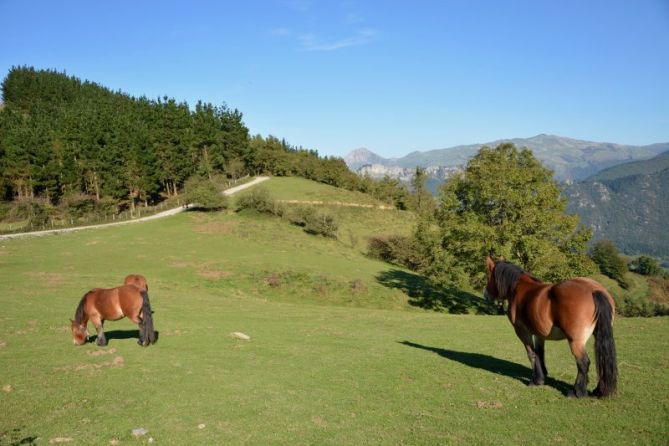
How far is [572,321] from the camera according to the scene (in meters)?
9.20

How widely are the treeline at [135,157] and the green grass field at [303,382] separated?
57.6 meters

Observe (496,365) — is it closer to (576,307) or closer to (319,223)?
(576,307)

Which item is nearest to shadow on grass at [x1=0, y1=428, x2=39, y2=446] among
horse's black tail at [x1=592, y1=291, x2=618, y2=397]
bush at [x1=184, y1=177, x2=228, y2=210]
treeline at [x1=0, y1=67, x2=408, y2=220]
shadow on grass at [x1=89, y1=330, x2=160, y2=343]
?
shadow on grass at [x1=89, y1=330, x2=160, y2=343]

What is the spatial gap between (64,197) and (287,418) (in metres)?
81.0

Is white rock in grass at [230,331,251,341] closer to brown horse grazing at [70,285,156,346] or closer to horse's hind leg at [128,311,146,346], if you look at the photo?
brown horse grazing at [70,285,156,346]

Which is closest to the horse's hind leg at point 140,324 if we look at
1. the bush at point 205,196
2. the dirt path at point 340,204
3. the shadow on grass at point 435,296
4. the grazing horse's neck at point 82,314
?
the grazing horse's neck at point 82,314

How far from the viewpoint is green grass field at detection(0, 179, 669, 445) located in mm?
8609

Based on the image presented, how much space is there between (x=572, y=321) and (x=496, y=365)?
415 cm

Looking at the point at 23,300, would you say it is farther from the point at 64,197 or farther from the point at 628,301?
the point at 628,301

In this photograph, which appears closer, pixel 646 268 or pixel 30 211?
pixel 30 211

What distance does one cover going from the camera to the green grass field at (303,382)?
861 centimetres

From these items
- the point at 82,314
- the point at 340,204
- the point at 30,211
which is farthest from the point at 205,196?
the point at 82,314

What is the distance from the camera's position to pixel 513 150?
39906 millimetres

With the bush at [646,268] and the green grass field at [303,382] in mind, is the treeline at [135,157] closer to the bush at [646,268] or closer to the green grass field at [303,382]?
the green grass field at [303,382]
